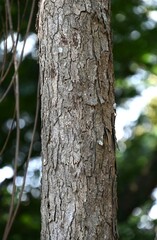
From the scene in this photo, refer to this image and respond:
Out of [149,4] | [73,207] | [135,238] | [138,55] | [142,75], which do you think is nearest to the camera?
[73,207]

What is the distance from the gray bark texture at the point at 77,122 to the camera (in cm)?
202

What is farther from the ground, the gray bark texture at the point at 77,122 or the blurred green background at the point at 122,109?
the blurred green background at the point at 122,109

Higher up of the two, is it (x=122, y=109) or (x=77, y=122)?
(x=122, y=109)

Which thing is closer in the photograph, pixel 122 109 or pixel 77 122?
pixel 77 122

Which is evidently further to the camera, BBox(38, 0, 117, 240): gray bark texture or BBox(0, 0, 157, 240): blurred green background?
BBox(0, 0, 157, 240): blurred green background

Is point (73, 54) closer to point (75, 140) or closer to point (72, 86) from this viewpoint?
point (72, 86)

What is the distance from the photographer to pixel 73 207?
79.2 inches

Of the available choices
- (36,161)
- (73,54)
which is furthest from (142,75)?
(73,54)

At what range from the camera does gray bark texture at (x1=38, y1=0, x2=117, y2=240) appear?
6.61 ft

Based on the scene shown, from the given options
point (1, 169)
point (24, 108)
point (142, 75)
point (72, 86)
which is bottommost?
point (72, 86)

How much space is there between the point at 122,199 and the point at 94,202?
3.65m

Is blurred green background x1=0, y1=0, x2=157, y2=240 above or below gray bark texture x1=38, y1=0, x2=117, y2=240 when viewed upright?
above

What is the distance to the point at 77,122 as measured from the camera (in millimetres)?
2078

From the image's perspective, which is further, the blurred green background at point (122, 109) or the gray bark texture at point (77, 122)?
the blurred green background at point (122, 109)
